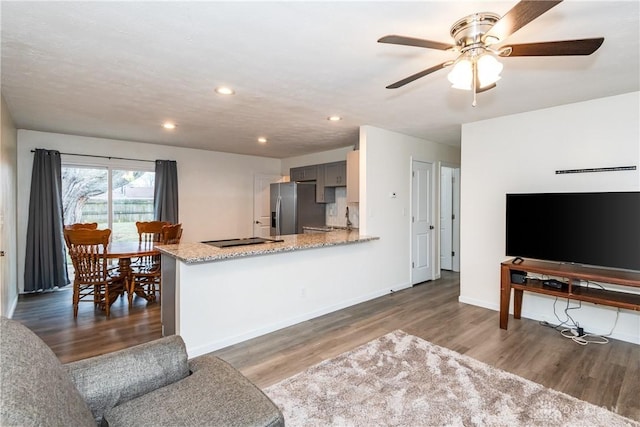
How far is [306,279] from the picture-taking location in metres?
3.65

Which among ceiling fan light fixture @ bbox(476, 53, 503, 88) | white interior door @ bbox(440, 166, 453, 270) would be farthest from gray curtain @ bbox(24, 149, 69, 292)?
white interior door @ bbox(440, 166, 453, 270)

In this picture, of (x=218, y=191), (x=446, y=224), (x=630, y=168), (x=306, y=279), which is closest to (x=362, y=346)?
(x=306, y=279)

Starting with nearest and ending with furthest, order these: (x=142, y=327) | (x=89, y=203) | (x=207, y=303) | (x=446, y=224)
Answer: (x=207, y=303)
(x=142, y=327)
(x=89, y=203)
(x=446, y=224)

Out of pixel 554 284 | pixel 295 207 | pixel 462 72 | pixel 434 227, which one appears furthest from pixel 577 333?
pixel 295 207

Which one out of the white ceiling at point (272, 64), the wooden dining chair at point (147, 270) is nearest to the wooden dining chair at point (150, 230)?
the wooden dining chair at point (147, 270)

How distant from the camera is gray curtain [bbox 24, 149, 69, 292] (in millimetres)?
4496

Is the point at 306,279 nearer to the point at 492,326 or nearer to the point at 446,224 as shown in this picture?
the point at 492,326

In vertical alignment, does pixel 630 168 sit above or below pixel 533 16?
below

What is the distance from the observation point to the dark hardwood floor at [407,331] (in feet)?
7.98

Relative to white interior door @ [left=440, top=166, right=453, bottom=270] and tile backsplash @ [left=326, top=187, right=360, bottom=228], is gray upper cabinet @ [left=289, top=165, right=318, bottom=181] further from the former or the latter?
white interior door @ [left=440, top=166, right=453, bottom=270]

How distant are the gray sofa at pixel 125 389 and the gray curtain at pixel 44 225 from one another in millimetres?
4286

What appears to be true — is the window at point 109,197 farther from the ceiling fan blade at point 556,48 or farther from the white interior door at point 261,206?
the ceiling fan blade at point 556,48

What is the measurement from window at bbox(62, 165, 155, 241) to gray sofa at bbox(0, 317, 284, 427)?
4555mm

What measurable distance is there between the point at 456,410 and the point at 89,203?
574cm
